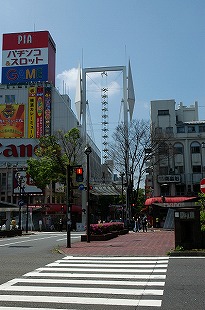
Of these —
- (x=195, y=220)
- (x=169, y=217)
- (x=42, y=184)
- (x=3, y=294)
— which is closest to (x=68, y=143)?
(x=42, y=184)

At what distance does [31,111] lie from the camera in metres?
81.8

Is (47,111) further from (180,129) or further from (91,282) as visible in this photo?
(91,282)

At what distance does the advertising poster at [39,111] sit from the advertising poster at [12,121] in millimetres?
3114

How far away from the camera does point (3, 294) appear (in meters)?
8.73

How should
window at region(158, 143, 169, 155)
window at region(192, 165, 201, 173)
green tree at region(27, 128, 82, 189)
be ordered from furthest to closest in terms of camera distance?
window at region(192, 165, 201, 173) < green tree at region(27, 128, 82, 189) < window at region(158, 143, 169, 155)

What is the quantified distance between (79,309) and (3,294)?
2.22m

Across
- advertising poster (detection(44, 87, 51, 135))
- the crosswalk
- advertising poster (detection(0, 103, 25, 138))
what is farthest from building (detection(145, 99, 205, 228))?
the crosswalk

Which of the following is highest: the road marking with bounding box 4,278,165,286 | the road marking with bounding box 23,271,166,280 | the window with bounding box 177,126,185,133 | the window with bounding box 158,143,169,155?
the window with bounding box 177,126,185,133

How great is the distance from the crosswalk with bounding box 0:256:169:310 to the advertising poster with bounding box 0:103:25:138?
6972 cm

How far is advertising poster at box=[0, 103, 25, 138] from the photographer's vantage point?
3204 inches

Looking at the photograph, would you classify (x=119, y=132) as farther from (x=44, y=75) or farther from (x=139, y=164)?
(x=44, y=75)

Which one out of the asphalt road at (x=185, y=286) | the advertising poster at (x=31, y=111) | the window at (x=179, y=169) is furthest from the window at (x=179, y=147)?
the asphalt road at (x=185, y=286)

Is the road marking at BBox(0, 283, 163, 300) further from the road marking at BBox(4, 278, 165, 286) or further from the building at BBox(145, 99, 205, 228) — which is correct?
the building at BBox(145, 99, 205, 228)

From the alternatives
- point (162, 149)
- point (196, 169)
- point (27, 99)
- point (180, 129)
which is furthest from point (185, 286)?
point (27, 99)
